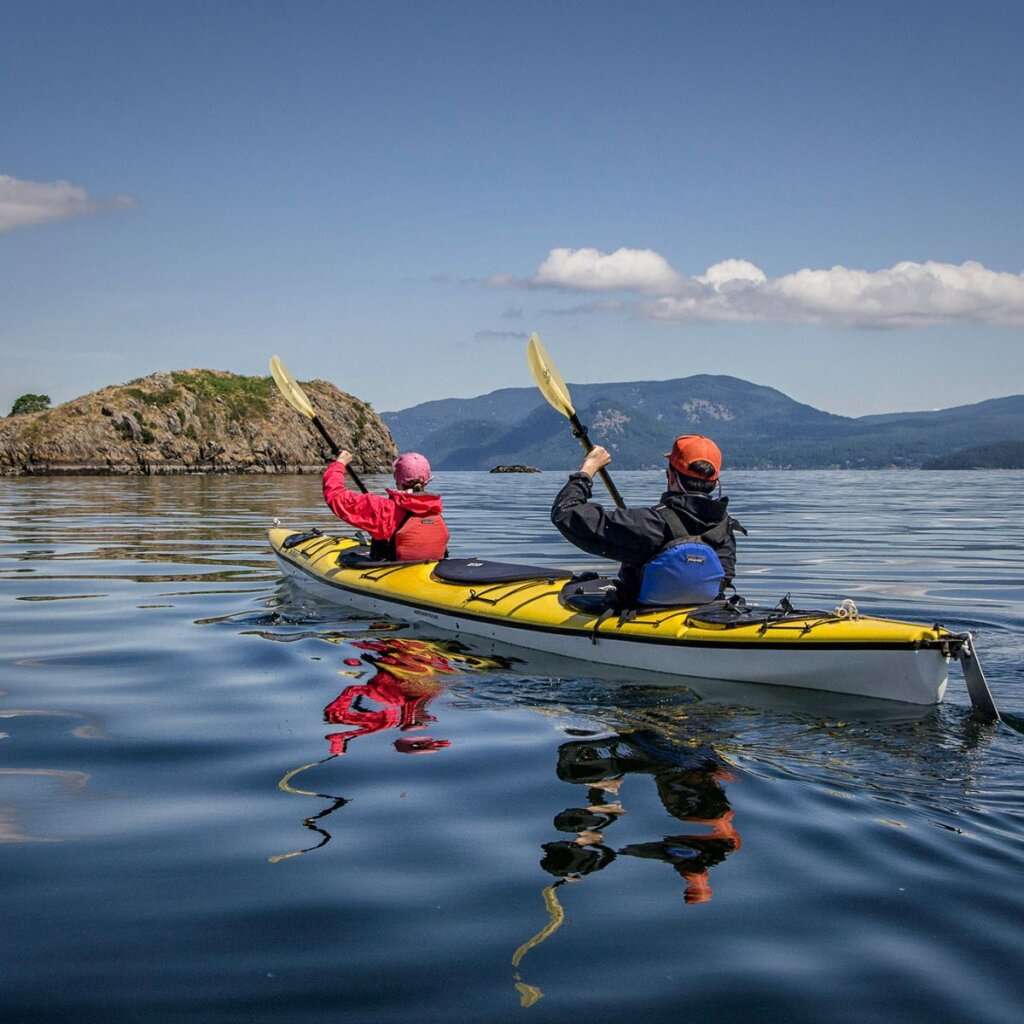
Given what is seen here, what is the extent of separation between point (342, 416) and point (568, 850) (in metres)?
115

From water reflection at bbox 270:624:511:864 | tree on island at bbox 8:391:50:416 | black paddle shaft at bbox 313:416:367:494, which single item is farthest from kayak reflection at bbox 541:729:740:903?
tree on island at bbox 8:391:50:416

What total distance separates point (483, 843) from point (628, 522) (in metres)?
3.62

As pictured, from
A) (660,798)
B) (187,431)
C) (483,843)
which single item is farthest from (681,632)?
(187,431)

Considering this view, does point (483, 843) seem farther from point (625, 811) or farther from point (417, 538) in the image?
point (417, 538)

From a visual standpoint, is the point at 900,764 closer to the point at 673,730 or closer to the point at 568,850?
the point at 673,730

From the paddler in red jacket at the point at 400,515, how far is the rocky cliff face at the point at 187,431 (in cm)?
7665

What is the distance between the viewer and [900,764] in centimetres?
530

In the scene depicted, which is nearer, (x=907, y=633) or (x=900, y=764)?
(x=900, y=764)

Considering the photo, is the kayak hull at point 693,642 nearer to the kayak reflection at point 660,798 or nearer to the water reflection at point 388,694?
the water reflection at point 388,694

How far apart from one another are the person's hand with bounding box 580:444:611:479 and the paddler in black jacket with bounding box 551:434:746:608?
2cm

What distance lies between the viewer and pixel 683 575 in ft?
25.2

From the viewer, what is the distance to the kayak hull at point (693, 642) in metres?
6.48

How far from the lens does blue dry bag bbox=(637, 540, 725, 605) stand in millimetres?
7609

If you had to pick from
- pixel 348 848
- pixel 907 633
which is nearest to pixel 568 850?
pixel 348 848
